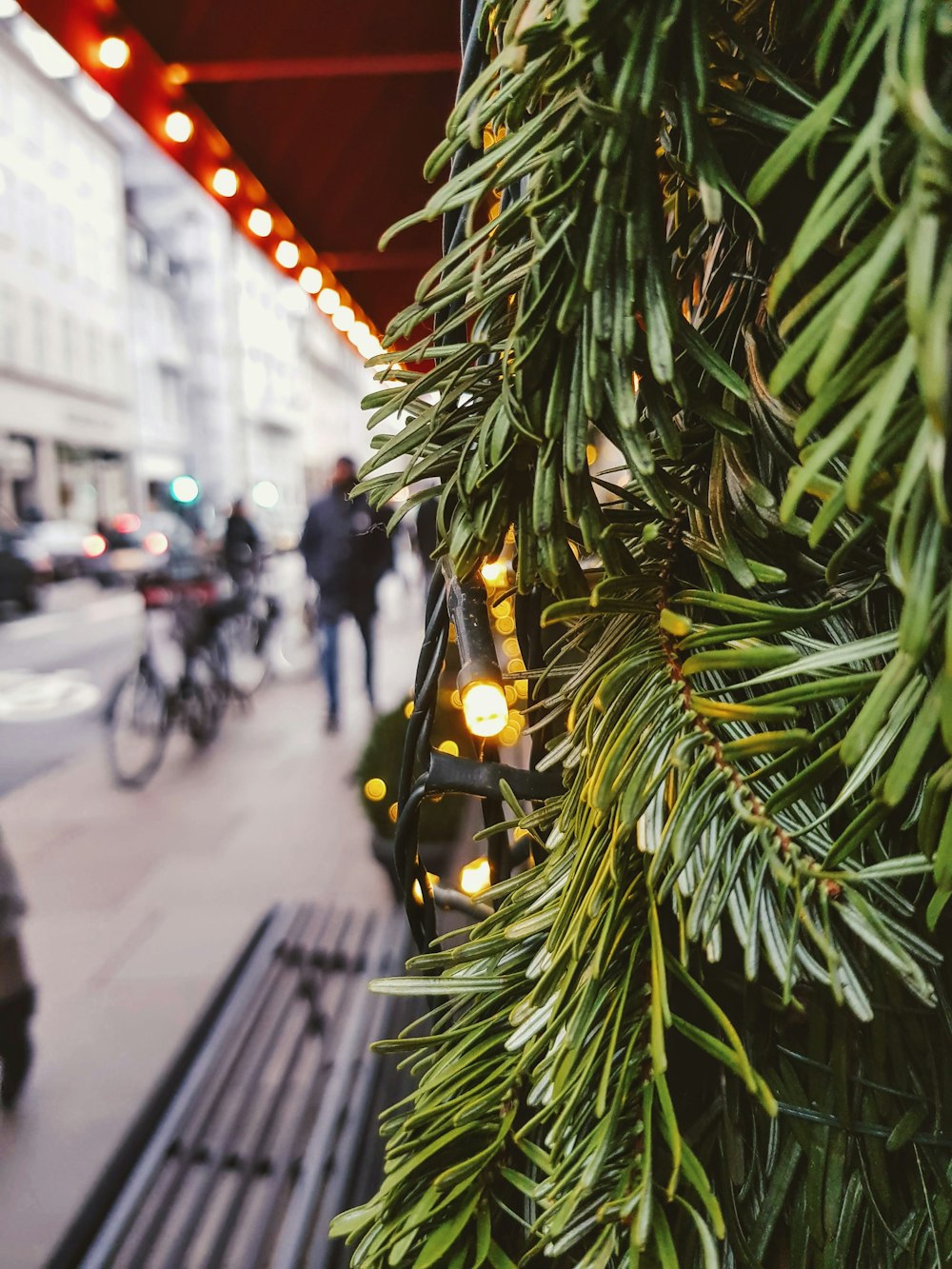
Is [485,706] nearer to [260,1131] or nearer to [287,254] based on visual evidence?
[260,1131]

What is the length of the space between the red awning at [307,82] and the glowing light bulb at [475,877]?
2.34 m

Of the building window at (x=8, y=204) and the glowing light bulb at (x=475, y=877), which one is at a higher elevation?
the building window at (x=8, y=204)

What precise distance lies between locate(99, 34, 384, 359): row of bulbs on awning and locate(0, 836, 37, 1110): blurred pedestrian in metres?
1.89

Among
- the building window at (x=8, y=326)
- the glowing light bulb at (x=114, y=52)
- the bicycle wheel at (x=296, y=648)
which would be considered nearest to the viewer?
the glowing light bulb at (x=114, y=52)


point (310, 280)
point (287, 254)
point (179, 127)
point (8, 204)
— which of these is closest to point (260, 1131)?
point (179, 127)

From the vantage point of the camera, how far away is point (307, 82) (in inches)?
108

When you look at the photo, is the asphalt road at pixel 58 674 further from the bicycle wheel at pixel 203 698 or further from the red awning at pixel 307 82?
the red awning at pixel 307 82

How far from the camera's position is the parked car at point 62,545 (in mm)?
16945

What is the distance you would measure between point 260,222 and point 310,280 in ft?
2.35

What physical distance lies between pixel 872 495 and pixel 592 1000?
251 millimetres

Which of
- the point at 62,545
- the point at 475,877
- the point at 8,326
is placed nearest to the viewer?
the point at 475,877

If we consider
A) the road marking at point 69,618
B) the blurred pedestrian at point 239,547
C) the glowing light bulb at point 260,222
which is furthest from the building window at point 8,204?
the glowing light bulb at point 260,222

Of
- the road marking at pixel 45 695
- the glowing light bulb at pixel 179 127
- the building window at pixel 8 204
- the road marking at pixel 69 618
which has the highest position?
the building window at pixel 8 204

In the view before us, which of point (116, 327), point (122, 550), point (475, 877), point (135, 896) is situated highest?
point (116, 327)
